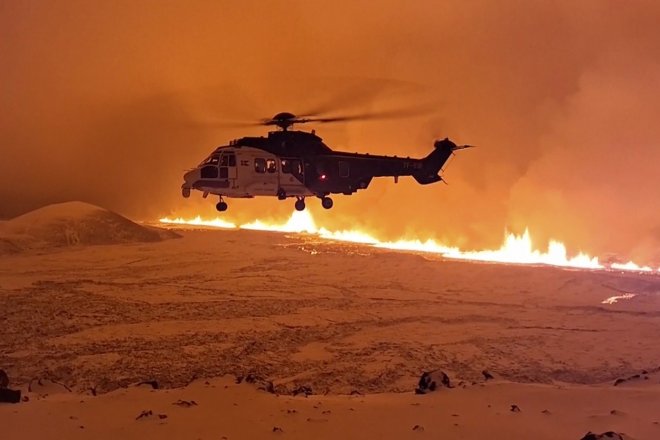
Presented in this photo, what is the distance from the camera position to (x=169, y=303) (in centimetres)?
1329

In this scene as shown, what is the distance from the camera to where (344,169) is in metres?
11.2

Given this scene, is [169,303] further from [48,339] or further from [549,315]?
[549,315]

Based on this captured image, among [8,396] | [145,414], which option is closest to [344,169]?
[145,414]

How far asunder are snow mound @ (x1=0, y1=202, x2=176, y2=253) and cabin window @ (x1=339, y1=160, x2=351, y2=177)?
1350 cm

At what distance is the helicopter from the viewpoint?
1091cm

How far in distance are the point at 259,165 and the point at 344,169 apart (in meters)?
1.81

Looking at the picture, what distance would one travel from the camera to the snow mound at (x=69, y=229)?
1934 cm

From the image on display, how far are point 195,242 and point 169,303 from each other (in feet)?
30.6

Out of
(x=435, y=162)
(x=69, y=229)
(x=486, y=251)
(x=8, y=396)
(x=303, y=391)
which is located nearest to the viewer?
(x=8, y=396)

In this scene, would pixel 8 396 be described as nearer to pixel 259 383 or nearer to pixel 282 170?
pixel 259 383

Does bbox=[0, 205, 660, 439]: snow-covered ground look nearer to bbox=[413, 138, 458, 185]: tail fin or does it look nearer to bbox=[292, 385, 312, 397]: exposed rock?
bbox=[292, 385, 312, 397]: exposed rock

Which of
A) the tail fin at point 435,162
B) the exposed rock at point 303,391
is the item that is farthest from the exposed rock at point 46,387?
the tail fin at point 435,162

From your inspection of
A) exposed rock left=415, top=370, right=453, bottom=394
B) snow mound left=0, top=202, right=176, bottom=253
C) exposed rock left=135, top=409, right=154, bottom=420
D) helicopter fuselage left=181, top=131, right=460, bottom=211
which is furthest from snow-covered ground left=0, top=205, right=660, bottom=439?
helicopter fuselage left=181, top=131, right=460, bottom=211

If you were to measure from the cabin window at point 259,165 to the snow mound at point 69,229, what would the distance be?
12081 millimetres
